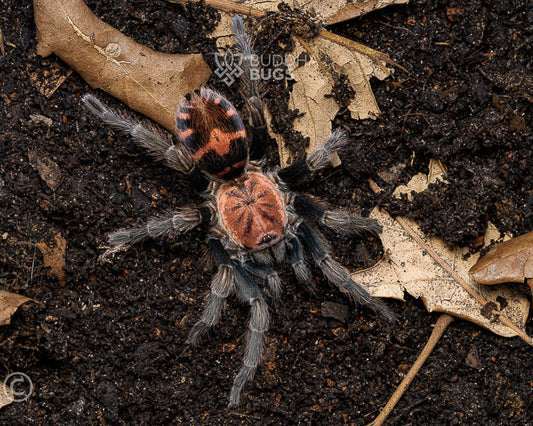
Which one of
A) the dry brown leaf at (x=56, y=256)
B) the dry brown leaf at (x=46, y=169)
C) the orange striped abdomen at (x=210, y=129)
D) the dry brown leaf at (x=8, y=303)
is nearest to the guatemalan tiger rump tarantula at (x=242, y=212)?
the orange striped abdomen at (x=210, y=129)

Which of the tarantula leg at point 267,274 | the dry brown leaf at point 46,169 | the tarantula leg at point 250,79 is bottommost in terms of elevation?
the tarantula leg at point 267,274

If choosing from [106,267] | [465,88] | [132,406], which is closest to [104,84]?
[106,267]

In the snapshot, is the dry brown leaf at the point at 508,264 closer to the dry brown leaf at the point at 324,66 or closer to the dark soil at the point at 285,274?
the dark soil at the point at 285,274

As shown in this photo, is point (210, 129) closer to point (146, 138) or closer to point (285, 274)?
point (146, 138)

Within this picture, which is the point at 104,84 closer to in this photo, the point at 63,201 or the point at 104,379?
the point at 63,201

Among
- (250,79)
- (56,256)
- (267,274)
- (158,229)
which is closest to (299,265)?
(267,274)

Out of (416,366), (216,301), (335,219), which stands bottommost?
(416,366)
